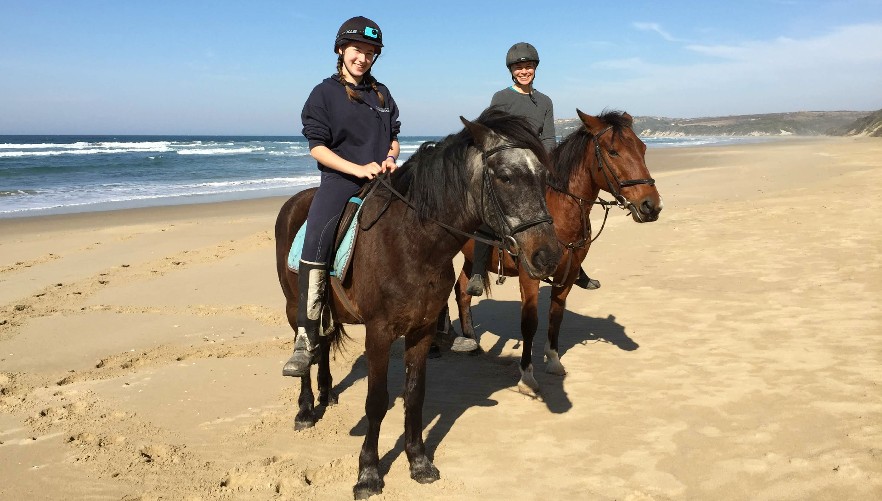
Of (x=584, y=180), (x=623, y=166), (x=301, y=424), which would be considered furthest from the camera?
(x=584, y=180)

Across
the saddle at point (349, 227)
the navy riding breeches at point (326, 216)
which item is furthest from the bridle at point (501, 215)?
the navy riding breeches at point (326, 216)

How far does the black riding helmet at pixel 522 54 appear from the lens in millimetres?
6078

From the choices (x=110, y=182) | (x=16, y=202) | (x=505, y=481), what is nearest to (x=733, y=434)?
(x=505, y=481)

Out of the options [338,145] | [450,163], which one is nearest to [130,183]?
[338,145]

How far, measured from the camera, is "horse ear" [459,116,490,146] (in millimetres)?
3197

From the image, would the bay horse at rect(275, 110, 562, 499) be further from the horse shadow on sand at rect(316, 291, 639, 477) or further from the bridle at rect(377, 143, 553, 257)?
the horse shadow on sand at rect(316, 291, 639, 477)

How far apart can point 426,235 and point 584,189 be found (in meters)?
2.53

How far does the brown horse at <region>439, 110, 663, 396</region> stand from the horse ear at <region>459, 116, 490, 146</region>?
2.17 meters

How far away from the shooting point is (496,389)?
570 cm

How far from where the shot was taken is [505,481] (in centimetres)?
399

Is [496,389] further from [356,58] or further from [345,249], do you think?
[356,58]

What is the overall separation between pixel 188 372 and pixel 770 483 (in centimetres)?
497

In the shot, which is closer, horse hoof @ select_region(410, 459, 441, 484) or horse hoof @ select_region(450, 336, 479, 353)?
horse hoof @ select_region(410, 459, 441, 484)

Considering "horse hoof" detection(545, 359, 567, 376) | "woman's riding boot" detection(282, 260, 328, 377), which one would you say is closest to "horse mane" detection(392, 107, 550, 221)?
"woman's riding boot" detection(282, 260, 328, 377)
